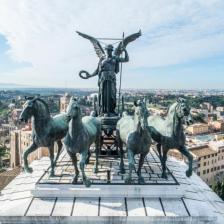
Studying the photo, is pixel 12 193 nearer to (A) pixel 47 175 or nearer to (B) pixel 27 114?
(A) pixel 47 175

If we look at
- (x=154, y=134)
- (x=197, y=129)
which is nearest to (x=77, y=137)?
(x=154, y=134)

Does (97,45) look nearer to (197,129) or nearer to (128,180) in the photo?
(128,180)

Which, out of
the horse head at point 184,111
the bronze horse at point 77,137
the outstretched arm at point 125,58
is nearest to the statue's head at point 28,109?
the bronze horse at point 77,137

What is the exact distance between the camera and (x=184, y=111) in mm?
9312

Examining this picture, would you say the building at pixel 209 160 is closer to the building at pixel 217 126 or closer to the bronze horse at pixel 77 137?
the building at pixel 217 126

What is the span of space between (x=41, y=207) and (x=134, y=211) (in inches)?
89.3

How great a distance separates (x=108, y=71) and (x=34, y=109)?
4514 mm

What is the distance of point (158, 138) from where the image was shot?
10.4 metres

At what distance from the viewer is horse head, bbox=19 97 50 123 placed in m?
9.21

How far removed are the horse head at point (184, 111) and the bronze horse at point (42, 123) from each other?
277 cm

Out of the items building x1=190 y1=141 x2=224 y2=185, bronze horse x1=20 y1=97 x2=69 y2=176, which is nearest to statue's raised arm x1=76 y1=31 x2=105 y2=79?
bronze horse x1=20 y1=97 x2=69 y2=176

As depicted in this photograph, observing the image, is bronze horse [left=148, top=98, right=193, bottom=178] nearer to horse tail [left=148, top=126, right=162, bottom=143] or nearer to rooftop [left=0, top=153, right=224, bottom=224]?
horse tail [left=148, top=126, right=162, bottom=143]

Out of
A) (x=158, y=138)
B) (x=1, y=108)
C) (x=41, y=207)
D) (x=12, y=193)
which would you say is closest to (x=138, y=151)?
(x=158, y=138)

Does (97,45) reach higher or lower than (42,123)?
higher
